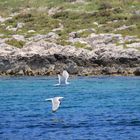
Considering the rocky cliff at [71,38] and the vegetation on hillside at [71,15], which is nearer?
the rocky cliff at [71,38]

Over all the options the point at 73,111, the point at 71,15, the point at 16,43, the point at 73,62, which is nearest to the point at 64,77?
the point at 73,62

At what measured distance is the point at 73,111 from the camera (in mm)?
42156

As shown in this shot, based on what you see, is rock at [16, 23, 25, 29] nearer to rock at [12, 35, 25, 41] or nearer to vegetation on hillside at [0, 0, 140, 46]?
vegetation on hillside at [0, 0, 140, 46]

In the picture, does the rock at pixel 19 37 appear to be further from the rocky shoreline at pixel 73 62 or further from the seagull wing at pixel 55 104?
the seagull wing at pixel 55 104

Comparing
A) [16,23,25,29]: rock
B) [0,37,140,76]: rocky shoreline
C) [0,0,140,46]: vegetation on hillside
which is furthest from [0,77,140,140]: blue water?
[16,23,25,29]: rock

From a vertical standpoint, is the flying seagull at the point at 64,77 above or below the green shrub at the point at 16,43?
below

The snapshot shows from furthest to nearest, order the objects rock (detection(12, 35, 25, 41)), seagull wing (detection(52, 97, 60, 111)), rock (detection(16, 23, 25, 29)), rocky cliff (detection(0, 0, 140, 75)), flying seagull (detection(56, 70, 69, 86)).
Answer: rock (detection(16, 23, 25, 29)), rock (detection(12, 35, 25, 41)), rocky cliff (detection(0, 0, 140, 75)), flying seagull (detection(56, 70, 69, 86)), seagull wing (detection(52, 97, 60, 111))

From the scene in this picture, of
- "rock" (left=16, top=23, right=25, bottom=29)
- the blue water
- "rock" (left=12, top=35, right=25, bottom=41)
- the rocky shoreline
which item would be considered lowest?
the blue water

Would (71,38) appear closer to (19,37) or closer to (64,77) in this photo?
(19,37)

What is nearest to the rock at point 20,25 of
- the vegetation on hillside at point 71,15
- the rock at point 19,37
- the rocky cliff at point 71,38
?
the rocky cliff at point 71,38

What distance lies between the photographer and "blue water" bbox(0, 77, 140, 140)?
31.9 metres

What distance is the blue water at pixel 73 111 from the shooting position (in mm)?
31875

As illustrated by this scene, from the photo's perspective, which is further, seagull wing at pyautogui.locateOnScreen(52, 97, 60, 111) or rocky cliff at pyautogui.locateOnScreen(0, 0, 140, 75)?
rocky cliff at pyautogui.locateOnScreen(0, 0, 140, 75)

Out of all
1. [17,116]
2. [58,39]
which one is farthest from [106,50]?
[17,116]
